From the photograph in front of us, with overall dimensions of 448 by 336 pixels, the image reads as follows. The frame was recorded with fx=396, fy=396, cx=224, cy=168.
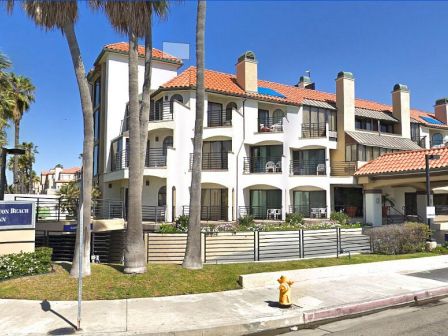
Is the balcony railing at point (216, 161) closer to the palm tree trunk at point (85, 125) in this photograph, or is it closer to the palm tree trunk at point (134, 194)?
the palm tree trunk at point (134, 194)

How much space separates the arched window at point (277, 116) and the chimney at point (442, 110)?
2455cm

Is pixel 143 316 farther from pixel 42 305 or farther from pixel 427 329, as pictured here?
pixel 427 329

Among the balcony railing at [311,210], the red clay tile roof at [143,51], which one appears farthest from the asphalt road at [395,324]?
the red clay tile roof at [143,51]

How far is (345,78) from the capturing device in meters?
33.6

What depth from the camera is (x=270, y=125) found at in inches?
1244

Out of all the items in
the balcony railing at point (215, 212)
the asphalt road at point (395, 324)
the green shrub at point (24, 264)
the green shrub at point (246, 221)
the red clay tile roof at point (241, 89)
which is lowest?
the asphalt road at point (395, 324)

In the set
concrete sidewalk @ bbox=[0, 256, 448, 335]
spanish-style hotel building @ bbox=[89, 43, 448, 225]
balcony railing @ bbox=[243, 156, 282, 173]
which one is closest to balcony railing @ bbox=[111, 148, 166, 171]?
spanish-style hotel building @ bbox=[89, 43, 448, 225]

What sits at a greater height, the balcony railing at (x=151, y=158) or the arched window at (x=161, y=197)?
the balcony railing at (x=151, y=158)

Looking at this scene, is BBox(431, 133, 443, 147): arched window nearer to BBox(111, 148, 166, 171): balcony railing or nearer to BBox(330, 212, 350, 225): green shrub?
BBox(330, 212, 350, 225): green shrub

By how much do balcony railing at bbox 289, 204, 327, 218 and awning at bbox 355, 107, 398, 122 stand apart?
32.8 feet

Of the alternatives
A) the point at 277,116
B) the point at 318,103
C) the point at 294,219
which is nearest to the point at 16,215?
the point at 294,219

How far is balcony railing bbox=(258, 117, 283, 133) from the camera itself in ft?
102

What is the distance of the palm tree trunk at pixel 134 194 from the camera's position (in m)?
11.5

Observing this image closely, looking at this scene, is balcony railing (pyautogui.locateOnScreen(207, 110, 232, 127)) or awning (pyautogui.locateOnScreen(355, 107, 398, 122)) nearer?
balcony railing (pyautogui.locateOnScreen(207, 110, 232, 127))
